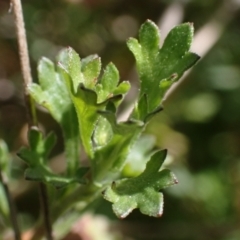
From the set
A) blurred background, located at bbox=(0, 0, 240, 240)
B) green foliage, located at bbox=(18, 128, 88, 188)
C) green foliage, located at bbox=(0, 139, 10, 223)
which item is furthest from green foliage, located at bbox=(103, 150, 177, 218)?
blurred background, located at bbox=(0, 0, 240, 240)

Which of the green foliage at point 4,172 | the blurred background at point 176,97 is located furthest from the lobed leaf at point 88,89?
the blurred background at point 176,97

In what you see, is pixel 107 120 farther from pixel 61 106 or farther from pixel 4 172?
pixel 4 172

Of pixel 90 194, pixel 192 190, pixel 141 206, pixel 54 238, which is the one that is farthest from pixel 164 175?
pixel 192 190

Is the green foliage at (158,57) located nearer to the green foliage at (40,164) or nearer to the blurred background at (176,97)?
the green foliage at (40,164)

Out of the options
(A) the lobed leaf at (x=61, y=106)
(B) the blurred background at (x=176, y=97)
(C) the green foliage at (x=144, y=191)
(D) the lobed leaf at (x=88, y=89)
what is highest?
(D) the lobed leaf at (x=88, y=89)

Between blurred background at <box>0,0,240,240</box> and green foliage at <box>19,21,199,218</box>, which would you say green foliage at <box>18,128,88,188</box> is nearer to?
green foliage at <box>19,21,199,218</box>

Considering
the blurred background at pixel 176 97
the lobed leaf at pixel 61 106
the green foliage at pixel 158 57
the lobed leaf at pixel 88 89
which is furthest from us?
the blurred background at pixel 176 97

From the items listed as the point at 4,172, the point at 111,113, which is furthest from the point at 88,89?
the point at 4,172
